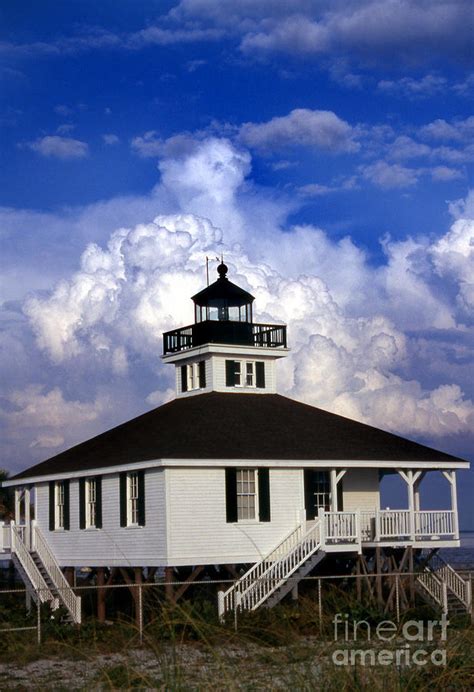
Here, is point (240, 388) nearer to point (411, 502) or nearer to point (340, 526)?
point (411, 502)

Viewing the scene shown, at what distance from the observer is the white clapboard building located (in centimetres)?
3156

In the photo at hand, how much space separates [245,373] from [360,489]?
20.5ft

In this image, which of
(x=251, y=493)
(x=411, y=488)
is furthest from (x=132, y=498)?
(x=411, y=488)

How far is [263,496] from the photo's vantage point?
108ft

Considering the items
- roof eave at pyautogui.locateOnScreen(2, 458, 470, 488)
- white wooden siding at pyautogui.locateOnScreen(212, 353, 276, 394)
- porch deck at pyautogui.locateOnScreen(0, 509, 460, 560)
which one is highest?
white wooden siding at pyautogui.locateOnScreen(212, 353, 276, 394)

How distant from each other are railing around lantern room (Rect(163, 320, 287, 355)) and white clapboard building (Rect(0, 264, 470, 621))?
0.05 metres

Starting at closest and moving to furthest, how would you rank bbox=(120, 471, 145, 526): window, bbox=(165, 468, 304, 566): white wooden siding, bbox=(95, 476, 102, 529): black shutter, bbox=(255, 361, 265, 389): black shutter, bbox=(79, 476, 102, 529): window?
bbox=(165, 468, 304, 566): white wooden siding, bbox=(120, 471, 145, 526): window, bbox=(95, 476, 102, 529): black shutter, bbox=(79, 476, 102, 529): window, bbox=(255, 361, 265, 389): black shutter

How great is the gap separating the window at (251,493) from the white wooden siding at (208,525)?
23cm

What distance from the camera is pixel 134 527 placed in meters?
32.7

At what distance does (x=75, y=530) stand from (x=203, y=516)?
6.43m

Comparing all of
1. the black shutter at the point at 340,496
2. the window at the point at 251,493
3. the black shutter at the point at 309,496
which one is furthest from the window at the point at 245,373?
the window at the point at 251,493

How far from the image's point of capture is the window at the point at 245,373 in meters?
39.1

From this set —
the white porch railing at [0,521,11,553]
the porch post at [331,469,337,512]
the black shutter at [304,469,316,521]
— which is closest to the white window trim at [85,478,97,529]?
the white porch railing at [0,521,11,553]

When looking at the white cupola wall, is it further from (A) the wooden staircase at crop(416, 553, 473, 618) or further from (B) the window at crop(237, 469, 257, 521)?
(A) the wooden staircase at crop(416, 553, 473, 618)
